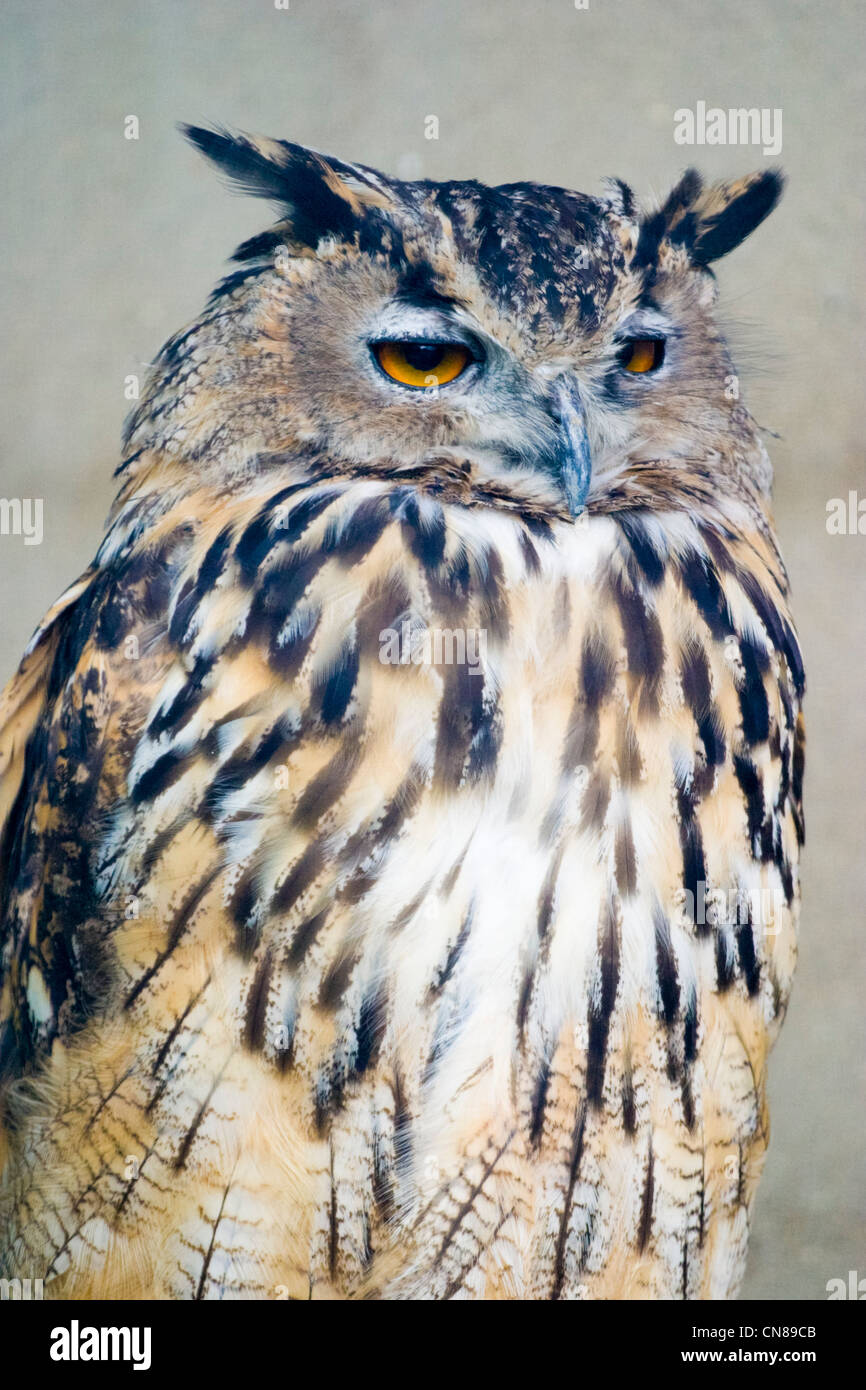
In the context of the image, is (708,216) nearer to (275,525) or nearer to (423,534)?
(423,534)

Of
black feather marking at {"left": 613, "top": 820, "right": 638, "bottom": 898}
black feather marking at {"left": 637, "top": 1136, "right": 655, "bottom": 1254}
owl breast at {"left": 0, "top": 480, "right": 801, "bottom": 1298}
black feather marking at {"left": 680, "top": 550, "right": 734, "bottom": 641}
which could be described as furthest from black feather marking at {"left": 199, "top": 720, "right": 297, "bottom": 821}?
black feather marking at {"left": 637, "top": 1136, "right": 655, "bottom": 1254}

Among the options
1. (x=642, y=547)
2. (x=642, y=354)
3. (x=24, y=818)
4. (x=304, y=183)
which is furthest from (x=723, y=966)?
(x=304, y=183)

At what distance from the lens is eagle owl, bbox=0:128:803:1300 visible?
3.68 ft

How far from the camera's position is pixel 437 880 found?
1.13 m

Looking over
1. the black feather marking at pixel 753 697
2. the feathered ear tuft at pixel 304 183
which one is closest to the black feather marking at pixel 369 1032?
the black feather marking at pixel 753 697

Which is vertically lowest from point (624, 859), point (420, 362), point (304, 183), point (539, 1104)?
point (539, 1104)

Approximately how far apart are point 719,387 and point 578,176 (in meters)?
0.36

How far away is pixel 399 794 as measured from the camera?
1125 millimetres

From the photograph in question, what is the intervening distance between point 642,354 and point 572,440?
167 mm

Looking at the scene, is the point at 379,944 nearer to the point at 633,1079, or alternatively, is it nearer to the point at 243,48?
the point at 633,1079

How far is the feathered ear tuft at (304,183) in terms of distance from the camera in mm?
1115

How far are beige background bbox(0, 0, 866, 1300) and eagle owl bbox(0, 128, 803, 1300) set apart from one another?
0.77 feet
